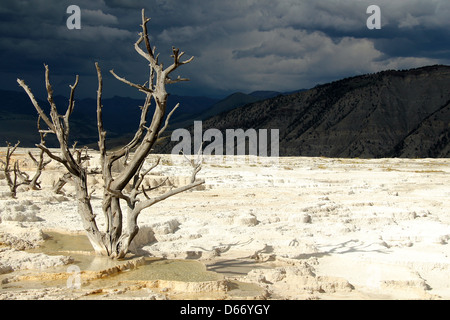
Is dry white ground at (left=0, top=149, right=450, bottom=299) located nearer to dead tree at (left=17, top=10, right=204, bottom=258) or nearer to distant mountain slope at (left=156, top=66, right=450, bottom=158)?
dead tree at (left=17, top=10, right=204, bottom=258)

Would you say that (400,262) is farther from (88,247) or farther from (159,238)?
(88,247)

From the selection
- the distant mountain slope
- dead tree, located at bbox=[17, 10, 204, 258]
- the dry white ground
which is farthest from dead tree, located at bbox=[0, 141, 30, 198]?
the distant mountain slope

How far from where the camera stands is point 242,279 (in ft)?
22.8

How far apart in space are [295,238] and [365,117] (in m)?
83.9

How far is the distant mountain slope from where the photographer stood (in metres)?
79.6

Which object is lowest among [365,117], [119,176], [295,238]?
[295,238]

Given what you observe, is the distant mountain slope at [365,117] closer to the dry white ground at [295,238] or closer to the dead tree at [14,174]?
the dry white ground at [295,238]

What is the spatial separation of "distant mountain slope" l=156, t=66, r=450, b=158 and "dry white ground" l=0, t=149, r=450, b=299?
219 feet

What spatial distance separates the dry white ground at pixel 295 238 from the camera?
6.86 metres

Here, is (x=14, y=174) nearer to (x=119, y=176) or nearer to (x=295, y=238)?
(x=119, y=176)

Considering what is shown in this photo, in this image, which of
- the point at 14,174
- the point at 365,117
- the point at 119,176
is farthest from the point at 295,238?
the point at 365,117

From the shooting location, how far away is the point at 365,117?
8912 centimetres

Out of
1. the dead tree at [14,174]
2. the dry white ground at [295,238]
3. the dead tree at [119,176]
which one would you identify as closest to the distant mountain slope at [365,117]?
the dry white ground at [295,238]

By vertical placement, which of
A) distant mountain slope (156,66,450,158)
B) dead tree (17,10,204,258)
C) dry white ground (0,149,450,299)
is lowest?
dry white ground (0,149,450,299)
